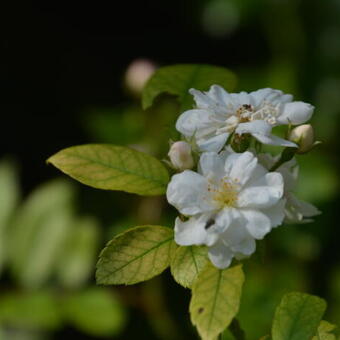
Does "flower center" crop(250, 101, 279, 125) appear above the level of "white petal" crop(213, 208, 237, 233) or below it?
above

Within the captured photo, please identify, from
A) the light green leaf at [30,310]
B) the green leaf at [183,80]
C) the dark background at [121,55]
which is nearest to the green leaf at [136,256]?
the green leaf at [183,80]

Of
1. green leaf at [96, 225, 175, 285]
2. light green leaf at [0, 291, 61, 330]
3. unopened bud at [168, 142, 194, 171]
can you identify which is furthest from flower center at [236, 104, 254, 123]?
light green leaf at [0, 291, 61, 330]

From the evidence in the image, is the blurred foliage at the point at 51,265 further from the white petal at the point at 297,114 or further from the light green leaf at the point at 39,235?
the white petal at the point at 297,114

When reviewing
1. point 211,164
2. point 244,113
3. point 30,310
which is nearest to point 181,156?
point 211,164

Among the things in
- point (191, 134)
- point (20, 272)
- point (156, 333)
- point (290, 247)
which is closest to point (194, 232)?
point (191, 134)

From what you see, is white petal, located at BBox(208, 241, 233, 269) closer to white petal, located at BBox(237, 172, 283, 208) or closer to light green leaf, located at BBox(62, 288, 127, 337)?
white petal, located at BBox(237, 172, 283, 208)

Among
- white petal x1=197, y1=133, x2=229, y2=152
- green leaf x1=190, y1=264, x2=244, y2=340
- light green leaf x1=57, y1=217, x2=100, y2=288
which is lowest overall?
light green leaf x1=57, y1=217, x2=100, y2=288

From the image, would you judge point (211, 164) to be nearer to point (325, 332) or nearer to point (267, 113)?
point (267, 113)
